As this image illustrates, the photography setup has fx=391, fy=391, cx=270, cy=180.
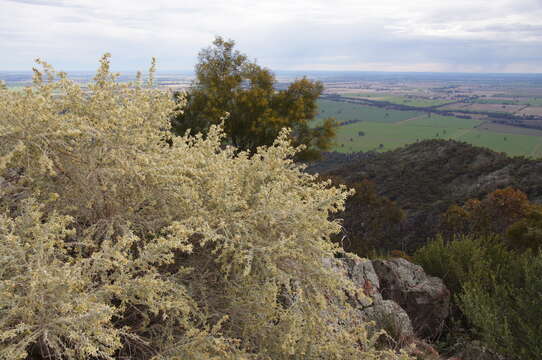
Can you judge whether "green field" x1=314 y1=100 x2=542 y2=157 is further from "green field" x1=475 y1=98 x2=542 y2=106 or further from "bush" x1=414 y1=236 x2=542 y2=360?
"bush" x1=414 y1=236 x2=542 y2=360

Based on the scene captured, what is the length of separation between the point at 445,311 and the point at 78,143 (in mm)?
5325

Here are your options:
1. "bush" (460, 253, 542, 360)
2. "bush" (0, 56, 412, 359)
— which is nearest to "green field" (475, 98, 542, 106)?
"bush" (460, 253, 542, 360)

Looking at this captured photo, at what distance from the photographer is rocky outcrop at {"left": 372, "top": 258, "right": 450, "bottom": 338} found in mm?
5590

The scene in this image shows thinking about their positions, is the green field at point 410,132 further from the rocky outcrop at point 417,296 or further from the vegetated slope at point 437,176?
the rocky outcrop at point 417,296

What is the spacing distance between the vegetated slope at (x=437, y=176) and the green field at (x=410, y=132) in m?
11.0

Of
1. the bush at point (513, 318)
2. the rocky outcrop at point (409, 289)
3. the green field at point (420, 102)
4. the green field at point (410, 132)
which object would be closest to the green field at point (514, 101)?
the green field at point (420, 102)

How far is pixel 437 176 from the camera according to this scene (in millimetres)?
29672

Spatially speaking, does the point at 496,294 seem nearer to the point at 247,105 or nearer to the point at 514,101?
the point at 247,105

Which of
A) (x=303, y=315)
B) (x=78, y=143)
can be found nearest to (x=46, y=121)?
(x=78, y=143)

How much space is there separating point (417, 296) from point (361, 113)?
8918 cm

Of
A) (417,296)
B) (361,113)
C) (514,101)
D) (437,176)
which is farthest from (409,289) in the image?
(514,101)

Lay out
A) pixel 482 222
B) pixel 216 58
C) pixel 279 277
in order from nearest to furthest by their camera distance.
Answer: pixel 279 277 → pixel 482 222 → pixel 216 58

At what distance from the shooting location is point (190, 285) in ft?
9.80

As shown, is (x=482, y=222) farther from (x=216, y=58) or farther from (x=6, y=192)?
(x=216, y=58)
